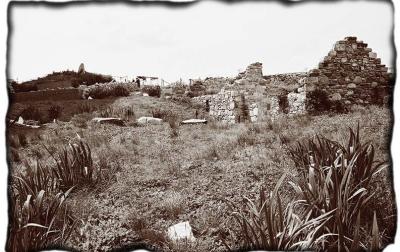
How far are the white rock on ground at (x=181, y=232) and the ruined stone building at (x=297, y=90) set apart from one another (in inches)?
32.1

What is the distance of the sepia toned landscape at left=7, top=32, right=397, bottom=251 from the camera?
321cm

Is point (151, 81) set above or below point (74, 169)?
above

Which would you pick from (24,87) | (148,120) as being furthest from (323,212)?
(24,87)

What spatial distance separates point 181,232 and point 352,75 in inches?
64.6

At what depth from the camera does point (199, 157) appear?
11.6ft

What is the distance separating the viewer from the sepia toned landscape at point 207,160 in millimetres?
3207

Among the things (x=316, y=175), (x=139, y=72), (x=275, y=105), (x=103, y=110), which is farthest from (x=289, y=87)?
(x=103, y=110)

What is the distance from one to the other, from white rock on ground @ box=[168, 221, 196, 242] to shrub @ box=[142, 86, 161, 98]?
95 centimetres

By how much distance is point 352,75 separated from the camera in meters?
3.60

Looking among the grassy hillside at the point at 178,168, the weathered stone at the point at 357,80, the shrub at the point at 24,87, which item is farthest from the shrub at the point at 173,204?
the weathered stone at the point at 357,80

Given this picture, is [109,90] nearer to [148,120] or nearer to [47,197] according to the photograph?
[148,120]

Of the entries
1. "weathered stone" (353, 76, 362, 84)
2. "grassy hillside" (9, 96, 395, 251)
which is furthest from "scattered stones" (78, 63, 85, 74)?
"weathered stone" (353, 76, 362, 84)

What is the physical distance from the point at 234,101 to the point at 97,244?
136 centimetres

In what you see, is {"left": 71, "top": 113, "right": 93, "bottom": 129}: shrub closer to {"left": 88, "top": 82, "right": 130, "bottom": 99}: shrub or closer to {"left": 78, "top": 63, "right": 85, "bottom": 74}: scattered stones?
{"left": 88, "top": 82, "right": 130, "bottom": 99}: shrub
